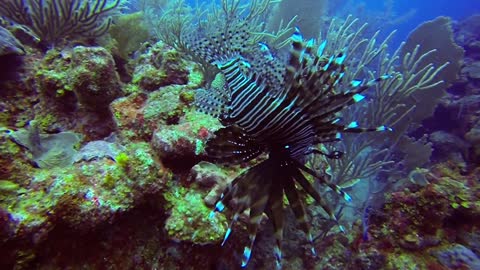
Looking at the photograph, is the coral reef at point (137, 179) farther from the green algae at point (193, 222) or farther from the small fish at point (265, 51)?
the small fish at point (265, 51)

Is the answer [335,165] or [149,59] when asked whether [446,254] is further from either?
[149,59]

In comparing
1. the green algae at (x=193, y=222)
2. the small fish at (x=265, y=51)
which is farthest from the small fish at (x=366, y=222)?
the small fish at (x=265, y=51)

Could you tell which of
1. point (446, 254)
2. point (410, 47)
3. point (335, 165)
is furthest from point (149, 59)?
point (410, 47)

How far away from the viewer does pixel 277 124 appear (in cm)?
212

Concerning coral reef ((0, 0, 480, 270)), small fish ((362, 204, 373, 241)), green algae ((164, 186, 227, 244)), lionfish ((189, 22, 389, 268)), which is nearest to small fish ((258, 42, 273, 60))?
lionfish ((189, 22, 389, 268))

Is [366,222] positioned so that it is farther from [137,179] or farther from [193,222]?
[137,179]

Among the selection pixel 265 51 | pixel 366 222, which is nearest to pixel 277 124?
pixel 265 51

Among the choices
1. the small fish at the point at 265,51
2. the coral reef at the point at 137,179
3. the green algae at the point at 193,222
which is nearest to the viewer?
the coral reef at the point at 137,179

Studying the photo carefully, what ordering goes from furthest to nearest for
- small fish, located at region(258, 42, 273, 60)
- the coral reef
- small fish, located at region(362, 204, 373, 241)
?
small fish, located at region(362, 204, 373, 241)
small fish, located at region(258, 42, 273, 60)
the coral reef

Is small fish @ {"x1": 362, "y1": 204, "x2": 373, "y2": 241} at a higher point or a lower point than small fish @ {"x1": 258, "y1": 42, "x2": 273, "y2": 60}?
lower

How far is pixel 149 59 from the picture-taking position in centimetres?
417

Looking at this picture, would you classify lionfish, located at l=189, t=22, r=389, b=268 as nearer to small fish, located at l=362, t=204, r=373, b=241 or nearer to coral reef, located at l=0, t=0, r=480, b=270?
coral reef, located at l=0, t=0, r=480, b=270

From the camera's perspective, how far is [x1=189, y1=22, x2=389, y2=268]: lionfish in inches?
84.0

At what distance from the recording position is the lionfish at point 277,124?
7.00ft
